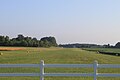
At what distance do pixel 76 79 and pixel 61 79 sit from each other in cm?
100

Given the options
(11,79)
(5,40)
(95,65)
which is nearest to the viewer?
(95,65)

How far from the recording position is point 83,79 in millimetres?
22938

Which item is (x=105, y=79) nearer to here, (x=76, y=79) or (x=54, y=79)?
(x=76, y=79)

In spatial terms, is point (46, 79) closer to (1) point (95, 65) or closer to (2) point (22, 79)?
(2) point (22, 79)

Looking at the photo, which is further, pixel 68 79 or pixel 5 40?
pixel 5 40

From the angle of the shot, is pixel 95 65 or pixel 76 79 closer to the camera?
pixel 95 65

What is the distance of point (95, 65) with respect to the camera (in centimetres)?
1524

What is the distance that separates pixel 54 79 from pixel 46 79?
1.73ft

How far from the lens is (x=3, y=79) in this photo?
2200cm

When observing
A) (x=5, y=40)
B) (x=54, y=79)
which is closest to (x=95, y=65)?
(x=54, y=79)

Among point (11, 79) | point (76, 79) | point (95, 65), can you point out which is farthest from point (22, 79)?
point (95, 65)

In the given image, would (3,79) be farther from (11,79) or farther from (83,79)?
(83,79)

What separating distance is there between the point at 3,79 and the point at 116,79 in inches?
291

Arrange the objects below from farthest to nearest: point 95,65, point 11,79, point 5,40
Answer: point 5,40 < point 11,79 < point 95,65
